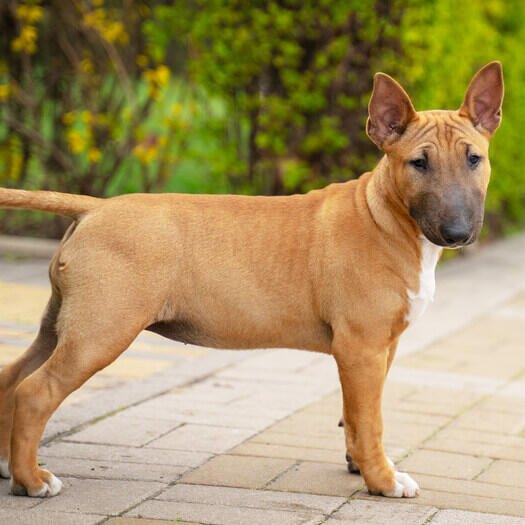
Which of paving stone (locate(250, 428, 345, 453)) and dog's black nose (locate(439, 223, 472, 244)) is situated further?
paving stone (locate(250, 428, 345, 453))

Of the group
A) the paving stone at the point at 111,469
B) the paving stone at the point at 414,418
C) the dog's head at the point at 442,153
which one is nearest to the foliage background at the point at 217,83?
the paving stone at the point at 414,418

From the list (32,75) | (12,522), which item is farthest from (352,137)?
(12,522)

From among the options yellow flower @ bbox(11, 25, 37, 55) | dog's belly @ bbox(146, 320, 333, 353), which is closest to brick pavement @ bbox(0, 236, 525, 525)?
dog's belly @ bbox(146, 320, 333, 353)

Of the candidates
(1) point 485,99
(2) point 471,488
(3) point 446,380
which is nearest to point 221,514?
(2) point 471,488

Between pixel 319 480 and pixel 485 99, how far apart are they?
1.70 meters

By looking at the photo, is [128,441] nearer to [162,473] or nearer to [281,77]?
[162,473]

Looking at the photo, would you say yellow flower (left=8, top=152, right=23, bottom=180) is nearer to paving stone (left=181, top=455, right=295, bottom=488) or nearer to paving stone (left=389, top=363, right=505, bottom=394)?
paving stone (left=389, top=363, right=505, bottom=394)

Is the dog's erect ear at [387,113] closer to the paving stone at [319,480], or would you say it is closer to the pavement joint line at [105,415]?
the paving stone at [319,480]

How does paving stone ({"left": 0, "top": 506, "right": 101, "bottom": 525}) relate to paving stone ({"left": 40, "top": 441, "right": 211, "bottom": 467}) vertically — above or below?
above

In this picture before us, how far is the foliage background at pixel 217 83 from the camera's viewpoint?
9328mm

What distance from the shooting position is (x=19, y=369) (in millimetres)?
4148

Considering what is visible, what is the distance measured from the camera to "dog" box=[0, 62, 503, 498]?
3.78 metres

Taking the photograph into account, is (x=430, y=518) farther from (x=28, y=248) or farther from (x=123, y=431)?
(x=28, y=248)

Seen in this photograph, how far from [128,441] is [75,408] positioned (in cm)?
55
